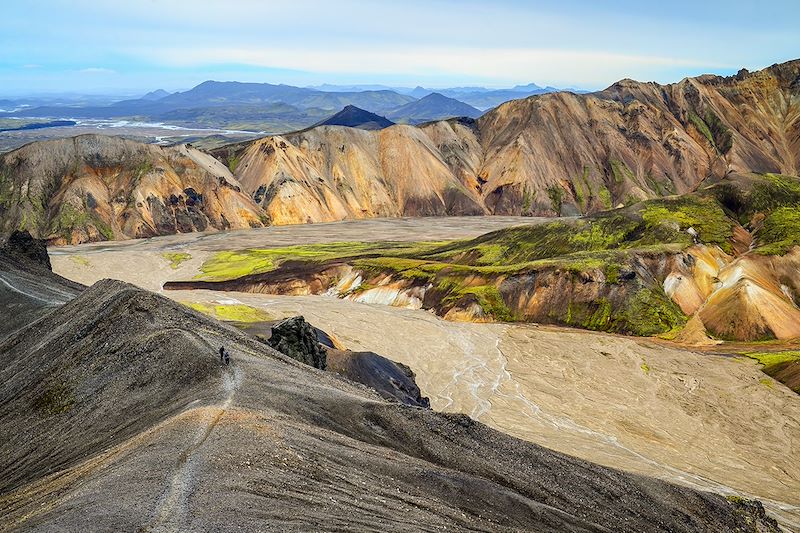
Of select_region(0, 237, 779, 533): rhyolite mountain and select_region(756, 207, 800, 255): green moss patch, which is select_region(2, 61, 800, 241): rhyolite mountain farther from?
select_region(0, 237, 779, 533): rhyolite mountain

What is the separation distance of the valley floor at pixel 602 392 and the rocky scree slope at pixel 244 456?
49.8 feet

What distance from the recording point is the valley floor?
47.2 meters

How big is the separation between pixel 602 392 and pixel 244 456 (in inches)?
1950

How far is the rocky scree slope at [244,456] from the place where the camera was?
61.6ft

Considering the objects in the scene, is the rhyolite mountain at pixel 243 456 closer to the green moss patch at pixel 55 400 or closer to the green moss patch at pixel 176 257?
the green moss patch at pixel 55 400

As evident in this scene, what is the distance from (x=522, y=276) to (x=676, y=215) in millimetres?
34004

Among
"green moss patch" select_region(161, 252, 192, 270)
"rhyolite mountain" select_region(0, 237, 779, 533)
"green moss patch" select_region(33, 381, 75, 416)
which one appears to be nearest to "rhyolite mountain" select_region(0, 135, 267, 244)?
"green moss patch" select_region(161, 252, 192, 270)

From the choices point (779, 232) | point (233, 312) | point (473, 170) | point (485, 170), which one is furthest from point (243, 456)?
point (485, 170)

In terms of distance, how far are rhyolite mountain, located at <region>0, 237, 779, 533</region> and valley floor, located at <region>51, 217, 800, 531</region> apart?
49.4 ft

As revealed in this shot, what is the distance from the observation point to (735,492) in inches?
1620

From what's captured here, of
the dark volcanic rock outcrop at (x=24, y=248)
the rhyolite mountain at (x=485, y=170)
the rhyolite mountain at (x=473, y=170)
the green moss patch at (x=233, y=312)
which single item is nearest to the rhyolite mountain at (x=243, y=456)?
the dark volcanic rock outcrop at (x=24, y=248)

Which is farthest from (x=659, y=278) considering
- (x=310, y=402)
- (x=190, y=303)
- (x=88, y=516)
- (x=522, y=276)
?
(x=88, y=516)

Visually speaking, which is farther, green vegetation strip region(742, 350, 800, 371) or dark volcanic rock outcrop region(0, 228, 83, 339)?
green vegetation strip region(742, 350, 800, 371)

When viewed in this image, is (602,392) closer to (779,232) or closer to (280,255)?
(779,232)
